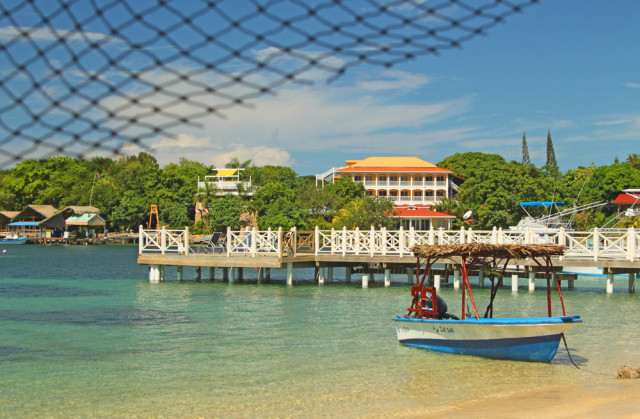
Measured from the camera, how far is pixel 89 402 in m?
11.6

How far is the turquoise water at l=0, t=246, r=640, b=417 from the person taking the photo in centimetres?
1159

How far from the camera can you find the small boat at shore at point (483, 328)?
13.4 meters

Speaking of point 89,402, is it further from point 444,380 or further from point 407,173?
point 407,173

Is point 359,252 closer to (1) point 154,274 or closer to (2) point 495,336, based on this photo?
(1) point 154,274

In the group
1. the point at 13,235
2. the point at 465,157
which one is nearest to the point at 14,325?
the point at 465,157

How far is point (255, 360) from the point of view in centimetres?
1467

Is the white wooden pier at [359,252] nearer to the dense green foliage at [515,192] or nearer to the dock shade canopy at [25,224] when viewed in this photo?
Answer: the dense green foliage at [515,192]

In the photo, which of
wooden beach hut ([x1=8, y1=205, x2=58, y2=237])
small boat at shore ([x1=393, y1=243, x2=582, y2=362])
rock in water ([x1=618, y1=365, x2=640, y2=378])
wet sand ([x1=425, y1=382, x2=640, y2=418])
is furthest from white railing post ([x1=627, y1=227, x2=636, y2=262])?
wooden beach hut ([x1=8, y1=205, x2=58, y2=237])

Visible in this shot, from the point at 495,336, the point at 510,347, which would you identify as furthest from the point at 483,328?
the point at 510,347

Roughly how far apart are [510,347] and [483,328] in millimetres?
679

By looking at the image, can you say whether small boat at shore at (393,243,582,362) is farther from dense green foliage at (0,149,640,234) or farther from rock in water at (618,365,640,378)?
dense green foliage at (0,149,640,234)

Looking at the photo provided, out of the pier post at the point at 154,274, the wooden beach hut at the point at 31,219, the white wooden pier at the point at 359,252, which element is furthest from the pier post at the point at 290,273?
the wooden beach hut at the point at 31,219

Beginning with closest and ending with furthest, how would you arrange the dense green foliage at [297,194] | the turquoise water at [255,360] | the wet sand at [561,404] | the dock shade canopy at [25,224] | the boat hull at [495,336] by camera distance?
the wet sand at [561,404] < the turquoise water at [255,360] < the boat hull at [495,336] < the dense green foliage at [297,194] < the dock shade canopy at [25,224]

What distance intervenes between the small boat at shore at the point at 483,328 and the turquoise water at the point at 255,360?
29 centimetres
